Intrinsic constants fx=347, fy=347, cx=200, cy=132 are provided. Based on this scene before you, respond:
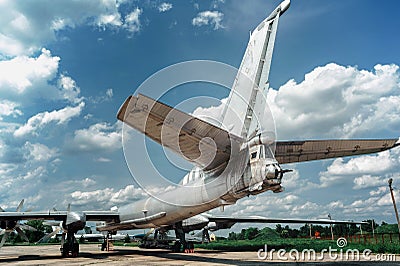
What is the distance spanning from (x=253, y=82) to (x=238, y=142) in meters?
2.35

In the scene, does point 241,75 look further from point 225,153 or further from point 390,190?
point 390,190

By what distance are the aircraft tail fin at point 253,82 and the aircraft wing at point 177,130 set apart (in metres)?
1.14

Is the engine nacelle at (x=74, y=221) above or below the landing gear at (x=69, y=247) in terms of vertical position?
above

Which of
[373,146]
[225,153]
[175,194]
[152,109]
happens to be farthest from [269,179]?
[175,194]

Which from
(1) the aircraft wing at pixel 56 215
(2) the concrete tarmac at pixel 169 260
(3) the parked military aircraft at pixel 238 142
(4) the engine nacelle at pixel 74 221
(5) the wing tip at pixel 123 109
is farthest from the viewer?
(1) the aircraft wing at pixel 56 215

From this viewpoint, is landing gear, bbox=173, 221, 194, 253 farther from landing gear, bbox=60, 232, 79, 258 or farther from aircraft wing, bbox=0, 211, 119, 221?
landing gear, bbox=60, 232, 79, 258

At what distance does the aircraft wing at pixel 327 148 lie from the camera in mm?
10227

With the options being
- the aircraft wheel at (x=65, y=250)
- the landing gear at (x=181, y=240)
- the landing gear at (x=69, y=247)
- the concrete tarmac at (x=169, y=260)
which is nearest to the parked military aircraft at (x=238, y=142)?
the concrete tarmac at (x=169, y=260)

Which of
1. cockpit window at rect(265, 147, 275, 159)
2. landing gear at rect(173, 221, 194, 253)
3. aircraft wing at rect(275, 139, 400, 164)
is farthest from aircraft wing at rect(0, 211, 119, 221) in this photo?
aircraft wing at rect(275, 139, 400, 164)

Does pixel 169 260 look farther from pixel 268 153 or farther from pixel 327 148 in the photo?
pixel 327 148

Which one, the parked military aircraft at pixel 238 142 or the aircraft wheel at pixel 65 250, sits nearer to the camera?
the parked military aircraft at pixel 238 142

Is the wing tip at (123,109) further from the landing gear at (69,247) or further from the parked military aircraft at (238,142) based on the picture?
the landing gear at (69,247)

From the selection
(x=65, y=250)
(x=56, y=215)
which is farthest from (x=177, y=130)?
(x=65, y=250)

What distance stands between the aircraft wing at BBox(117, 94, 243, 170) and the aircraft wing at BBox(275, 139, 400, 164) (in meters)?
1.49
